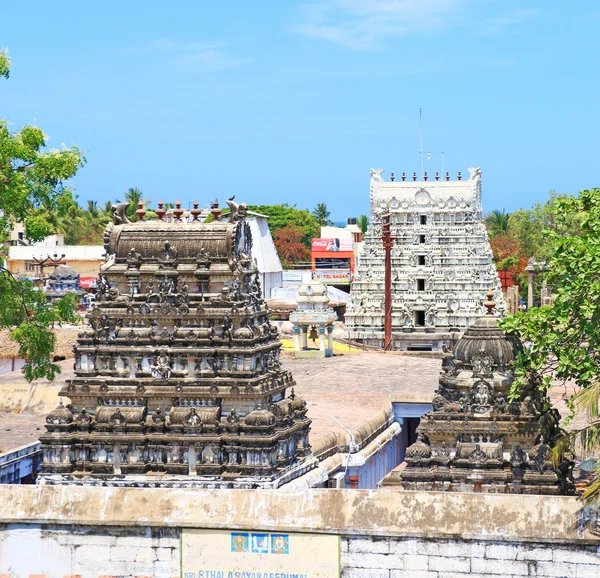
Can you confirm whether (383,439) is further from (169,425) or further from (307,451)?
(169,425)

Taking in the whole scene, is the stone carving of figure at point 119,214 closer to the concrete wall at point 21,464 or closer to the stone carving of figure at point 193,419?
the stone carving of figure at point 193,419

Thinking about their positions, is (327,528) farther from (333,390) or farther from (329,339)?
(329,339)

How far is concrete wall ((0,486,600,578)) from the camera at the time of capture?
1731 centimetres

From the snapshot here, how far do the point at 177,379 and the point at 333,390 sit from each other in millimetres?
17887

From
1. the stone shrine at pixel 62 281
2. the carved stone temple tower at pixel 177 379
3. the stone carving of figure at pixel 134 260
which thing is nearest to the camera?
the carved stone temple tower at pixel 177 379

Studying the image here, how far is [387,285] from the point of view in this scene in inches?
2516

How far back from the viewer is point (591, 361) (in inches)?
883

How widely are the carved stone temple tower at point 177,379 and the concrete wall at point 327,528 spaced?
804 centimetres

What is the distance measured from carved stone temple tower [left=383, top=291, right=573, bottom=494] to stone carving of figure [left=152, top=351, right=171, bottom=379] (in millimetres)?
5428

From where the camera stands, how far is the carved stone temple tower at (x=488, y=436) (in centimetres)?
2481

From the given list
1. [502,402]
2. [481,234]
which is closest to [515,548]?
[502,402]

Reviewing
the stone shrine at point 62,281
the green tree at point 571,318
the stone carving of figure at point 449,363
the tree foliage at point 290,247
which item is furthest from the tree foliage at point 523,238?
the green tree at point 571,318

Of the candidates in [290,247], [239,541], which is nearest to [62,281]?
[290,247]

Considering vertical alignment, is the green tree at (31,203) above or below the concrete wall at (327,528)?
above
